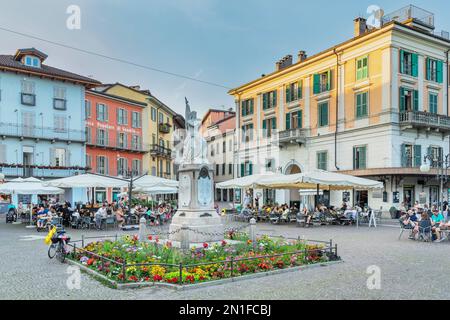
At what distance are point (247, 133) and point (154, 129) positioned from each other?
1396cm

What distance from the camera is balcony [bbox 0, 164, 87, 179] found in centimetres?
3647

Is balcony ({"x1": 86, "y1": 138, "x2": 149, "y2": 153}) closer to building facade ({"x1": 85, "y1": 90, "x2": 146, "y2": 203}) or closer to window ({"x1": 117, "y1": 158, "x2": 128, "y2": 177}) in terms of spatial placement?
building facade ({"x1": 85, "y1": 90, "x2": 146, "y2": 203})

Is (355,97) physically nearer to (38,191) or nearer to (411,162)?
(411,162)

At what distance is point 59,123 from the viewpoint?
4088 centimetres

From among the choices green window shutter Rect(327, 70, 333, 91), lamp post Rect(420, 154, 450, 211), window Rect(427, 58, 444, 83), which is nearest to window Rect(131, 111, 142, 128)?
green window shutter Rect(327, 70, 333, 91)

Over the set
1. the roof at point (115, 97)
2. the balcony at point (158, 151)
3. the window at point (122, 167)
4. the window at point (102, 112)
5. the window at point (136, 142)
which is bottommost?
the window at point (122, 167)

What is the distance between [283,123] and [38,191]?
80.0 ft

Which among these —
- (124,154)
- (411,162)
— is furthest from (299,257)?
(124,154)

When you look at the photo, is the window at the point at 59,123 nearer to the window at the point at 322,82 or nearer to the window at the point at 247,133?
the window at the point at 247,133

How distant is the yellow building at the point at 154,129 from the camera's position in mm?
51222

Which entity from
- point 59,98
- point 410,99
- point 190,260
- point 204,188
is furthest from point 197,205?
point 59,98

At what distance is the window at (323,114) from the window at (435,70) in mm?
8179

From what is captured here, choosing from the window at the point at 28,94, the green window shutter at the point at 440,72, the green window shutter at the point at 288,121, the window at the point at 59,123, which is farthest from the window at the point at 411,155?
the window at the point at 28,94
